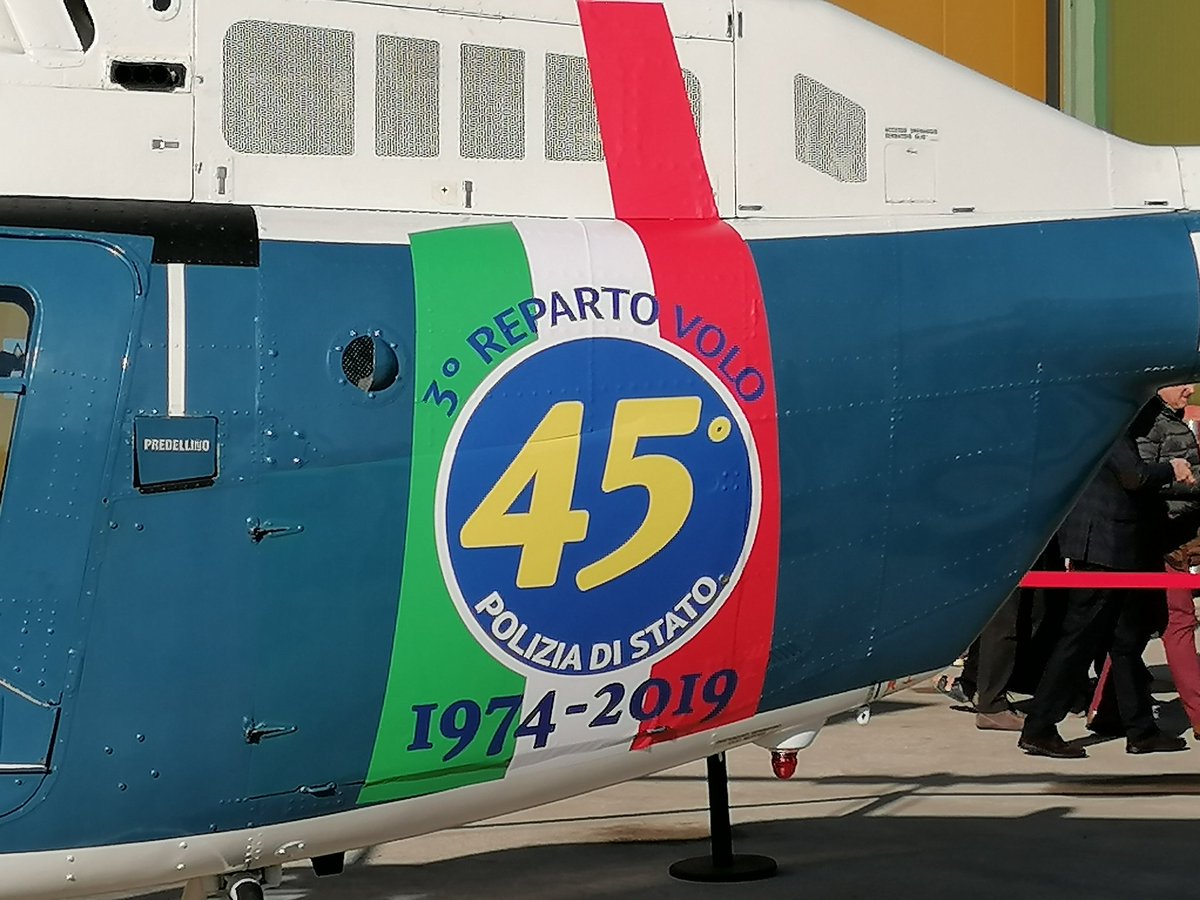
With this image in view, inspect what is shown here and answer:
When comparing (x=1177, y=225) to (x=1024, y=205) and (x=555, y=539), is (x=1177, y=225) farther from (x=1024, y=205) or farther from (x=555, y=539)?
(x=555, y=539)

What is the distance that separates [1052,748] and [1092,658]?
1.75 feet

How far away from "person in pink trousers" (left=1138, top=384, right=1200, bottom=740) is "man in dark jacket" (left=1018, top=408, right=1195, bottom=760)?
0.09 meters

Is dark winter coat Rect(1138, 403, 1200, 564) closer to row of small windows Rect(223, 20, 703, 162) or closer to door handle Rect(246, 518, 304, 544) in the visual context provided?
row of small windows Rect(223, 20, 703, 162)

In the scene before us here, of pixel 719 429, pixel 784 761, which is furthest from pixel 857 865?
pixel 719 429

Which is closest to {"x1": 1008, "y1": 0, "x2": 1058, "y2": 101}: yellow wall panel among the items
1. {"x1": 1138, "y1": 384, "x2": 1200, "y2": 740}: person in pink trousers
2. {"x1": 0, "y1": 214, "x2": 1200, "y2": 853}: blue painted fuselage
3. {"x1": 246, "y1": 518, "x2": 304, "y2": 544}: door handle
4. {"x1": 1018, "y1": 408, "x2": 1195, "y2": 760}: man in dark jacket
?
{"x1": 1138, "y1": 384, "x2": 1200, "y2": 740}: person in pink trousers

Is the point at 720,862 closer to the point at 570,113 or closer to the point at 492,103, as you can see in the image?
the point at 570,113

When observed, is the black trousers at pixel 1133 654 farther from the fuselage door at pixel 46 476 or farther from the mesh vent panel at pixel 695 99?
the fuselage door at pixel 46 476

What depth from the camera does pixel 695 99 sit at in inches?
203

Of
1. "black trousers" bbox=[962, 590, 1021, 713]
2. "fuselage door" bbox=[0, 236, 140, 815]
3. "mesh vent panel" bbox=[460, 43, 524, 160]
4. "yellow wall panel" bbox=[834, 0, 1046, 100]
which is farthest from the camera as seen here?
"yellow wall panel" bbox=[834, 0, 1046, 100]

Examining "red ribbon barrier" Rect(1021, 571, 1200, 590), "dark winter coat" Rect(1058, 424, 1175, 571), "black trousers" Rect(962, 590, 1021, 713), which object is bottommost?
"black trousers" Rect(962, 590, 1021, 713)

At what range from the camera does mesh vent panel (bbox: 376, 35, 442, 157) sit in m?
4.80

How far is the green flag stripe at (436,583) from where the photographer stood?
4500 millimetres

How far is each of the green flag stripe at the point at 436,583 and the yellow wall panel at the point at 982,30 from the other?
10088 millimetres

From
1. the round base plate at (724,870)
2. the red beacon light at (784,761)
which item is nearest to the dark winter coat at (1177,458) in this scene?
the round base plate at (724,870)
